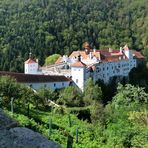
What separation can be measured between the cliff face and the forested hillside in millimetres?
74817

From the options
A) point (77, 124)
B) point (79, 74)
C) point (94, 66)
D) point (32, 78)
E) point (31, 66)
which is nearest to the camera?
point (77, 124)

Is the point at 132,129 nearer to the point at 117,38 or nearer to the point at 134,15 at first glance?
the point at 117,38

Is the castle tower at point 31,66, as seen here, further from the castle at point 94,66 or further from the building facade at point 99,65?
the building facade at point 99,65

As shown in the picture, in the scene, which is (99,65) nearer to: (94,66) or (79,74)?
(94,66)

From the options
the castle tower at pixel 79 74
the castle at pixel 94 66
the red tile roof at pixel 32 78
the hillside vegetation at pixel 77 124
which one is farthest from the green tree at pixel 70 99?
the castle at pixel 94 66

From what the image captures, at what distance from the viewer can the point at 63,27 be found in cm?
11881

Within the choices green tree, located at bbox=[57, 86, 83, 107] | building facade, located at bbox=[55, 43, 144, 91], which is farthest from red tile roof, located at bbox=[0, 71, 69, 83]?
building facade, located at bbox=[55, 43, 144, 91]

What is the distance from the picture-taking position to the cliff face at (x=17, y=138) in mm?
3426

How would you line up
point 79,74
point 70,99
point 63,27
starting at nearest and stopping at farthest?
point 70,99
point 79,74
point 63,27

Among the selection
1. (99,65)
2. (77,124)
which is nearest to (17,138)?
(77,124)

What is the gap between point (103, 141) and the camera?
59.9 feet

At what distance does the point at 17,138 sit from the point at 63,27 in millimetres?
116163

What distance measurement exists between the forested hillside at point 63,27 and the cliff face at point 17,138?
2946 inches

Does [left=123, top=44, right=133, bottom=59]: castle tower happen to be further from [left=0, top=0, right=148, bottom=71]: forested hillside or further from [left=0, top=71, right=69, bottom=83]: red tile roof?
[left=0, top=71, right=69, bottom=83]: red tile roof
